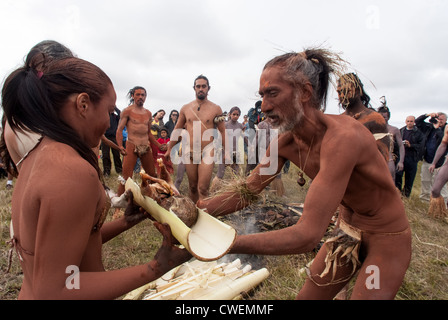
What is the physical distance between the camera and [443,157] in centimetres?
764

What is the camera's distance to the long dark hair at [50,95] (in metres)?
1.34

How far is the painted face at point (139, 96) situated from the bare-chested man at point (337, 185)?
5.49 m

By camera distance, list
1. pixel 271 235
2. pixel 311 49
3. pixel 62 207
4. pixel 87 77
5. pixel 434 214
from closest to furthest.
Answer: pixel 62 207
pixel 87 77
pixel 271 235
pixel 311 49
pixel 434 214

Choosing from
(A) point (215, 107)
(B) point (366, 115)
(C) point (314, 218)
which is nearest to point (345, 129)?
(C) point (314, 218)

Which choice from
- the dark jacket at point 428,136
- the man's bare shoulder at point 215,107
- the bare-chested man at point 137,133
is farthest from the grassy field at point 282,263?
the dark jacket at point 428,136

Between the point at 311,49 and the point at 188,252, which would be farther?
the point at 311,49

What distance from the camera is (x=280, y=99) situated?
2145 mm

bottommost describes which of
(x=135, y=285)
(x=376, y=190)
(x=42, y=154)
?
(x=135, y=285)

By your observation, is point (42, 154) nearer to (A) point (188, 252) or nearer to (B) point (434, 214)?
(A) point (188, 252)

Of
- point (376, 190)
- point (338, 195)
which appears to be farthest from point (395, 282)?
point (338, 195)

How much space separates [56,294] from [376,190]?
1932 mm

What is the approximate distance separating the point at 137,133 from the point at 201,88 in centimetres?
181

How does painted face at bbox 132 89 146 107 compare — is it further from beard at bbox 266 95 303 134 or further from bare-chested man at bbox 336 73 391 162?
beard at bbox 266 95 303 134

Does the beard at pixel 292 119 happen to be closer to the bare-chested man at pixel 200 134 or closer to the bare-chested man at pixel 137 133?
the bare-chested man at pixel 200 134
